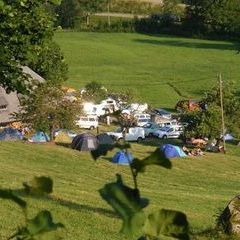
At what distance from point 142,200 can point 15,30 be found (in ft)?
33.4

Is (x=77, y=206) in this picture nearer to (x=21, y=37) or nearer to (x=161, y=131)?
(x=21, y=37)

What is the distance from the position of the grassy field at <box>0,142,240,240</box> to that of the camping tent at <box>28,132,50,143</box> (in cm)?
439

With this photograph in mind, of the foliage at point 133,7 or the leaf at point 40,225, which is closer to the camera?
the leaf at point 40,225

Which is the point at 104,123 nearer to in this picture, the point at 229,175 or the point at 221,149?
the point at 221,149

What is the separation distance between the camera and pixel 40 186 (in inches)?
62.0

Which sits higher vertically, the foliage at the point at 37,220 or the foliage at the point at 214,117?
the foliage at the point at 37,220

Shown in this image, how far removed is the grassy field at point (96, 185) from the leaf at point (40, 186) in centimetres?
180

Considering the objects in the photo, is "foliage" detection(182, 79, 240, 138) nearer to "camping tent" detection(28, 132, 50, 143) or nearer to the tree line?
"camping tent" detection(28, 132, 50, 143)

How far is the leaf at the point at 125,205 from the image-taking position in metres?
1.46

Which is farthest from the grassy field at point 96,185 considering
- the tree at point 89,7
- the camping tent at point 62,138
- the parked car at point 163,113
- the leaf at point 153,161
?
the tree at point 89,7

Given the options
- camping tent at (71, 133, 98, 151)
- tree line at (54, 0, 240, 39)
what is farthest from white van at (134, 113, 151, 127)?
tree line at (54, 0, 240, 39)

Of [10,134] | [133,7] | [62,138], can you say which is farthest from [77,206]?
[133,7]

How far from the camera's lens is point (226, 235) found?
10727mm

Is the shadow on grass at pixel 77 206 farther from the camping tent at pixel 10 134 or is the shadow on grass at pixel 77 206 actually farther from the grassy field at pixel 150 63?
the grassy field at pixel 150 63
